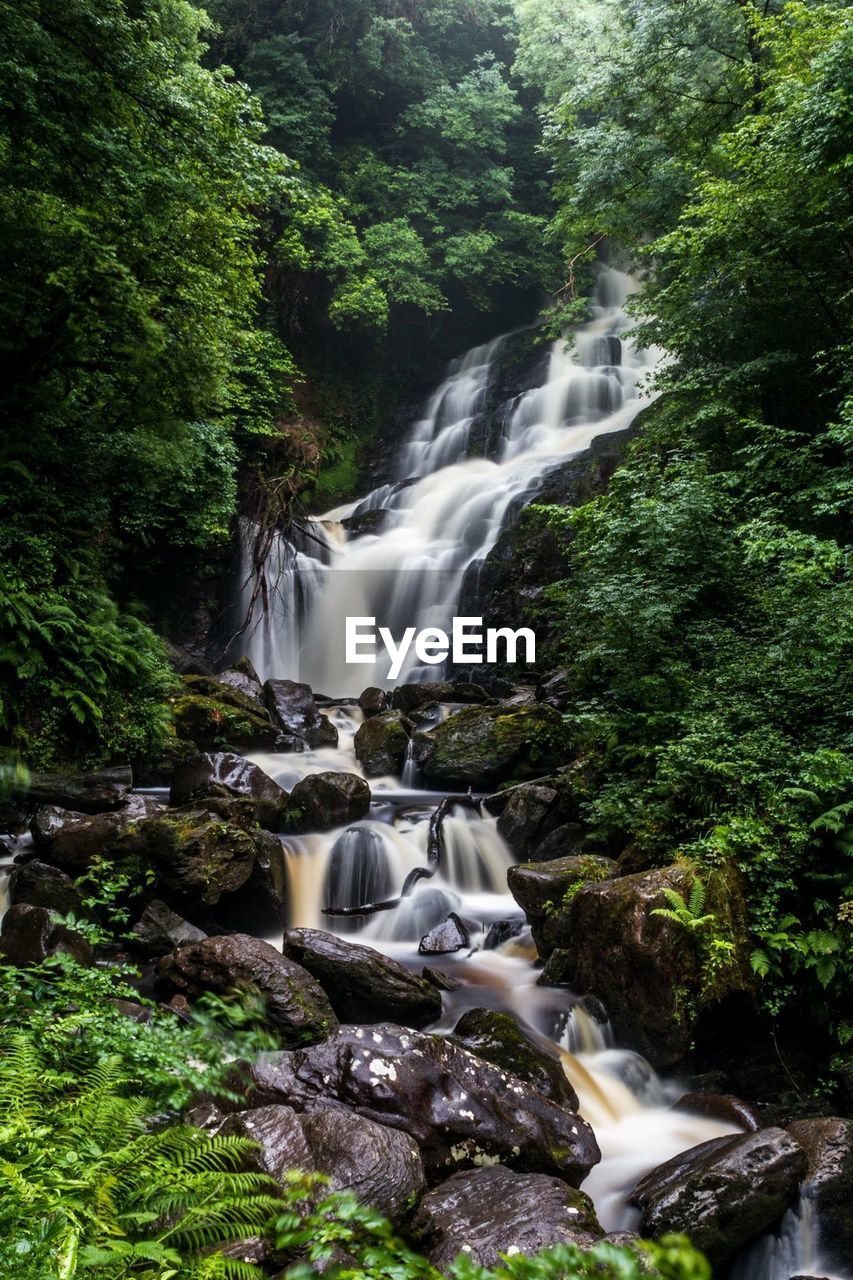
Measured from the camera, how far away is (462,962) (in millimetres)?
6973

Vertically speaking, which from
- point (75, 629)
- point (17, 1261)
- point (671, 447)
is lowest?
point (17, 1261)

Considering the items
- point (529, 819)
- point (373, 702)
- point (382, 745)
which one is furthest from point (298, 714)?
point (529, 819)

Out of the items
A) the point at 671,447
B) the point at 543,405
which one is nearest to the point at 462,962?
the point at 671,447

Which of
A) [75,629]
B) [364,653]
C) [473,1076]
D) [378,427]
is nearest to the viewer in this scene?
[473,1076]

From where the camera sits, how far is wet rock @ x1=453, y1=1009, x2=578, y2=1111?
4934 mm

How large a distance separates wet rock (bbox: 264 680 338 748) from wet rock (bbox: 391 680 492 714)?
1351mm

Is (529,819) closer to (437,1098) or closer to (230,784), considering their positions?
(230,784)

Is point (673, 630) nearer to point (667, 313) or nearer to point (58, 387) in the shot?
point (667, 313)

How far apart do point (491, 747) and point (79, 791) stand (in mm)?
5169

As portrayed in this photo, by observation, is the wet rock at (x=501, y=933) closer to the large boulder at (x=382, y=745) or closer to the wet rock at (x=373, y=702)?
the large boulder at (x=382, y=745)

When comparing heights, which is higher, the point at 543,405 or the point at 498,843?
the point at 543,405

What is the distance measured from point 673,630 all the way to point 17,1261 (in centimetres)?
732

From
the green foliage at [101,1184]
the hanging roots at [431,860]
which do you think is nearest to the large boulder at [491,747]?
the hanging roots at [431,860]

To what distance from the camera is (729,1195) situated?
3.78 m
